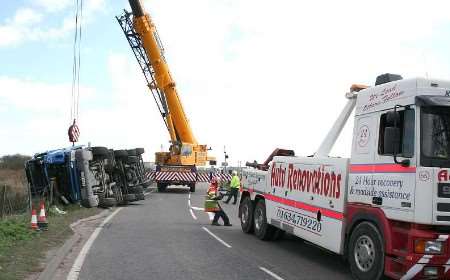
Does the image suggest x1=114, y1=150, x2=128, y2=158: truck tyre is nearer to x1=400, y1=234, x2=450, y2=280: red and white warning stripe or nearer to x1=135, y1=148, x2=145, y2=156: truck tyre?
x1=135, y1=148, x2=145, y2=156: truck tyre

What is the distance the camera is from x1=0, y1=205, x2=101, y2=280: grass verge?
823cm

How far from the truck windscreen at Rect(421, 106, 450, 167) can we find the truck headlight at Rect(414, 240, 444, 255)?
99 centimetres

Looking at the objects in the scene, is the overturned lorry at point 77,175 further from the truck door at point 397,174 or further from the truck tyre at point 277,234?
the truck door at point 397,174

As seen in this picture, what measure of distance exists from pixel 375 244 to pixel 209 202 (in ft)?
27.7

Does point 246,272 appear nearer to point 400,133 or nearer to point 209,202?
point 400,133

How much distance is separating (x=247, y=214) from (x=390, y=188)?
6.61 m

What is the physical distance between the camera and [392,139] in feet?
24.2

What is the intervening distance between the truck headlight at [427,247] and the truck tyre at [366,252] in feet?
2.11

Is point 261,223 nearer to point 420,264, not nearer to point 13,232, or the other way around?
point 13,232

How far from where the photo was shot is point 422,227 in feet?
23.5

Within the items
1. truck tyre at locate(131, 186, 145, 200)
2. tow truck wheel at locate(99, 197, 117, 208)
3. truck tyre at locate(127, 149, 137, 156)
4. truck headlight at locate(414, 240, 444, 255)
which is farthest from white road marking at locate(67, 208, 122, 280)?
truck tyre at locate(127, 149, 137, 156)

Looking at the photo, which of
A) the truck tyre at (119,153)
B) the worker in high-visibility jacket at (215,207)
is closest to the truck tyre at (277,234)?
the worker in high-visibility jacket at (215,207)

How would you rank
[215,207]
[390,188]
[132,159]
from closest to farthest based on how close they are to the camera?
[390,188] → [215,207] → [132,159]

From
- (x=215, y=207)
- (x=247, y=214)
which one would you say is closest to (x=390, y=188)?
(x=247, y=214)
